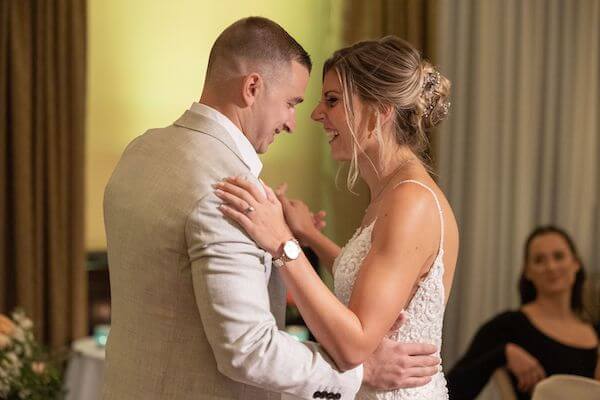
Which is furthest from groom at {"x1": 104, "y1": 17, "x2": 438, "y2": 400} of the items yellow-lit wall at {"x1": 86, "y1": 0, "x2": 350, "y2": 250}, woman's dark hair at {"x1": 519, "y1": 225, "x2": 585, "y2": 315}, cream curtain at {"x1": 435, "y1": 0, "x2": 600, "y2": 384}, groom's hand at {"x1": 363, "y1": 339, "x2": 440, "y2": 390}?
cream curtain at {"x1": 435, "y1": 0, "x2": 600, "y2": 384}

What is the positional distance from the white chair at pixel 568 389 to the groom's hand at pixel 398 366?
82 cm

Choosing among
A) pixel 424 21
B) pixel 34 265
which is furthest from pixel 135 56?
pixel 424 21

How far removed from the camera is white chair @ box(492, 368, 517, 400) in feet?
13.6

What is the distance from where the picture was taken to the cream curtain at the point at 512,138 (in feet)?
19.2

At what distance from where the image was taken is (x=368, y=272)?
2090 millimetres

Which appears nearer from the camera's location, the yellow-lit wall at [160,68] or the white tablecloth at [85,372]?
the white tablecloth at [85,372]

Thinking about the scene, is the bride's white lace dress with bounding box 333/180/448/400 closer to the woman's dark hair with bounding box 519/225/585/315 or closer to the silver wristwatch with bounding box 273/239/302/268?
the silver wristwatch with bounding box 273/239/302/268

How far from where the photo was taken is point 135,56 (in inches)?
201

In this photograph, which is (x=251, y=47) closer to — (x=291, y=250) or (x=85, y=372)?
(x=291, y=250)

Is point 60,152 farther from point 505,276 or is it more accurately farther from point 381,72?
point 505,276

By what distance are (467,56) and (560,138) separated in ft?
2.77

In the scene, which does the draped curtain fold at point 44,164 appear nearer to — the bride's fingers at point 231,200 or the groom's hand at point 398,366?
the groom's hand at point 398,366

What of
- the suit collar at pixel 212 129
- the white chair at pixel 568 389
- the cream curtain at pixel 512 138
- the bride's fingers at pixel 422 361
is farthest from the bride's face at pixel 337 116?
the cream curtain at pixel 512 138

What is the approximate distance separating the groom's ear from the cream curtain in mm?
3988
